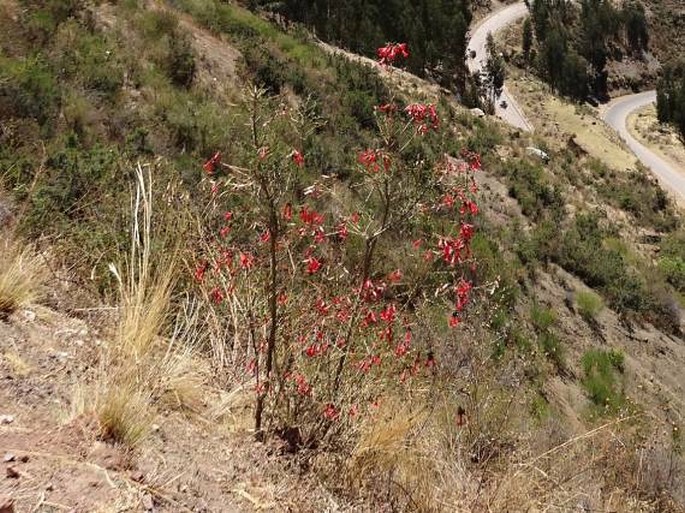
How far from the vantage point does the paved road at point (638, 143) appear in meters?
42.1

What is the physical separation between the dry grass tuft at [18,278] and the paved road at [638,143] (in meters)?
39.6

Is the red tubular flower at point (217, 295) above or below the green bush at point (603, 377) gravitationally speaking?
above

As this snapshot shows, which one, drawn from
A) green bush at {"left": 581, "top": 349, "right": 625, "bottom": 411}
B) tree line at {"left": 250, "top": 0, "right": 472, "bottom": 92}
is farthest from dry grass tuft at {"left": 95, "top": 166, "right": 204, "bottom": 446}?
tree line at {"left": 250, "top": 0, "right": 472, "bottom": 92}

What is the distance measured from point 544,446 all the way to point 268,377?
281 cm

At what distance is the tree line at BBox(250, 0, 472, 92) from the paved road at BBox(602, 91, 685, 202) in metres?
14.7

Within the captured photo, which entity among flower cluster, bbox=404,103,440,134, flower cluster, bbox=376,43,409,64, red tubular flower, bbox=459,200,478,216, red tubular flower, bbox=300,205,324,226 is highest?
flower cluster, bbox=376,43,409,64

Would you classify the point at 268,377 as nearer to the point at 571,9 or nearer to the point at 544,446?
the point at 544,446

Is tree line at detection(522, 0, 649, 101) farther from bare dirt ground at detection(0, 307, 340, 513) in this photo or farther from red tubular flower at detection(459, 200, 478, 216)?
bare dirt ground at detection(0, 307, 340, 513)

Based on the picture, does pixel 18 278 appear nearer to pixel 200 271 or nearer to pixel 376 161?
pixel 200 271

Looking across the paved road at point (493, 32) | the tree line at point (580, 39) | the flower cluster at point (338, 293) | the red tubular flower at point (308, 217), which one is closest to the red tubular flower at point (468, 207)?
the flower cluster at point (338, 293)

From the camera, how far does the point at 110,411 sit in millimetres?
2219

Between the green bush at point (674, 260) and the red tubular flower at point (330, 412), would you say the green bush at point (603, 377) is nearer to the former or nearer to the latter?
the red tubular flower at point (330, 412)

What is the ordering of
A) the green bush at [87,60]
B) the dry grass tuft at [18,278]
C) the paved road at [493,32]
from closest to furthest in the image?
the dry grass tuft at [18,278] < the green bush at [87,60] < the paved road at [493,32]

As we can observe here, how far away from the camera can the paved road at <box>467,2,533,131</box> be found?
4612 centimetres
